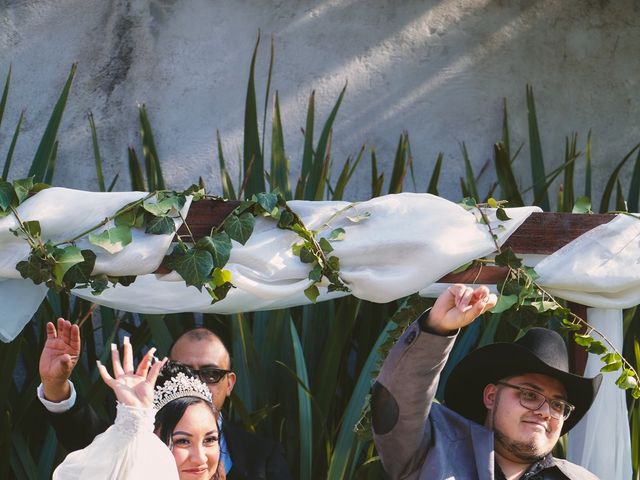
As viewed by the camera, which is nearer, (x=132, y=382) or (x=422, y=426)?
(x=132, y=382)

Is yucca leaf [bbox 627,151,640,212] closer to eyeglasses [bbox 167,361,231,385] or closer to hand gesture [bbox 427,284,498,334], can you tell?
eyeglasses [bbox 167,361,231,385]

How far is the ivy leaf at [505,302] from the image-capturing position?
315cm

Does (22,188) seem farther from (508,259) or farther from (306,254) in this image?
(508,259)

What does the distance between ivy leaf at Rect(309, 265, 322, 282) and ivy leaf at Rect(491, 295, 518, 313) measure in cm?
44

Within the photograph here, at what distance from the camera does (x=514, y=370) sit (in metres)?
2.96

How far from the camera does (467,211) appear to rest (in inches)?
128

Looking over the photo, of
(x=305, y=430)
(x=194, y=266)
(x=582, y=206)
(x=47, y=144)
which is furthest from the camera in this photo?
(x=47, y=144)

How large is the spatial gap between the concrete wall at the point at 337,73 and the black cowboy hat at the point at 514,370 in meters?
1.92

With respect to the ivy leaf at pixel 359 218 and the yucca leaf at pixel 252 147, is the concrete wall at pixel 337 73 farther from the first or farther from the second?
the ivy leaf at pixel 359 218

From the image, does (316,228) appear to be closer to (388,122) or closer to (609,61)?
(388,122)

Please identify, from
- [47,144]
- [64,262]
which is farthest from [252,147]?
[64,262]

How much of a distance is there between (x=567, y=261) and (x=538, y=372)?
0.41 meters

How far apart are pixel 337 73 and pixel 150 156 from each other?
0.94 m

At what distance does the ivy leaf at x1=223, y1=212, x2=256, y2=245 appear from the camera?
3.07 meters
